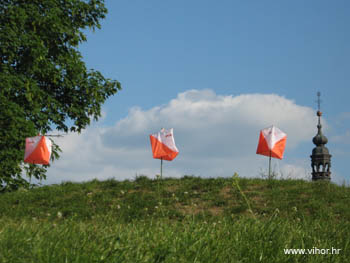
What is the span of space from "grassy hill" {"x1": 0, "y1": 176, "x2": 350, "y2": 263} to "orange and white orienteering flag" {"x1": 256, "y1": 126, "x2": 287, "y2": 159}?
3.43ft

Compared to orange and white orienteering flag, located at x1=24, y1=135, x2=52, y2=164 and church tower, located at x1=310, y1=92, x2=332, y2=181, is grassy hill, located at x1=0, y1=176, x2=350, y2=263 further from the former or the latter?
church tower, located at x1=310, y1=92, x2=332, y2=181

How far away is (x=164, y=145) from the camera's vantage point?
43.5 feet

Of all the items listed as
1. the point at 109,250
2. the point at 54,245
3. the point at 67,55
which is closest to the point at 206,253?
the point at 109,250

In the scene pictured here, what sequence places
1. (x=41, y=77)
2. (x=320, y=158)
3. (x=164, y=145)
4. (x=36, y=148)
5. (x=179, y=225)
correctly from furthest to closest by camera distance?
1. (x=320, y=158)
2. (x=41, y=77)
3. (x=36, y=148)
4. (x=164, y=145)
5. (x=179, y=225)

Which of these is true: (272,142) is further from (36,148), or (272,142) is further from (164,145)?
(36,148)

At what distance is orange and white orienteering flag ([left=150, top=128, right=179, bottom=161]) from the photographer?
43.4 feet

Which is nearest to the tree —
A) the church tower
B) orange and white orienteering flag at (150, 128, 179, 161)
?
orange and white orienteering flag at (150, 128, 179, 161)

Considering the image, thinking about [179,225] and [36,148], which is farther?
[36,148]

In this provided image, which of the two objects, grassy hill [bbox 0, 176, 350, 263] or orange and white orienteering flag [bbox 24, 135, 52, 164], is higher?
orange and white orienteering flag [bbox 24, 135, 52, 164]

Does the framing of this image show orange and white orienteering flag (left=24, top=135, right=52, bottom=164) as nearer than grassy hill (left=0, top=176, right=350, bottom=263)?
No

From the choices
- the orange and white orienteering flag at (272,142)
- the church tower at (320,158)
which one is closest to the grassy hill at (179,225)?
the orange and white orienteering flag at (272,142)

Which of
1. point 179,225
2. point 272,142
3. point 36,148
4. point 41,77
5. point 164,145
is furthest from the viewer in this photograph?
point 41,77

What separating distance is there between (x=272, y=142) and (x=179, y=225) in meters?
8.38

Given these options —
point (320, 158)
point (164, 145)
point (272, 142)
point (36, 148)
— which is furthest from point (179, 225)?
point (320, 158)
